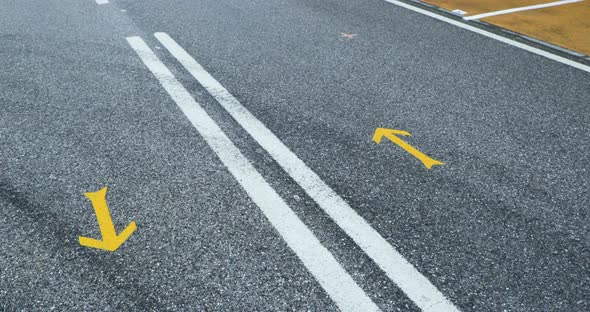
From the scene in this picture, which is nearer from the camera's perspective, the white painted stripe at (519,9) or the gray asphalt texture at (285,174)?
the gray asphalt texture at (285,174)

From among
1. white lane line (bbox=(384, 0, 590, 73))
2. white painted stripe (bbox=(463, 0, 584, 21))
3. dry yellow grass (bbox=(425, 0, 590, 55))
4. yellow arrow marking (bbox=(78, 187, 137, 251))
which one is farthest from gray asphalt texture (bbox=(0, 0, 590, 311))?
white painted stripe (bbox=(463, 0, 584, 21))

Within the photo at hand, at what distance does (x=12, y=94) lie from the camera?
4.39 meters

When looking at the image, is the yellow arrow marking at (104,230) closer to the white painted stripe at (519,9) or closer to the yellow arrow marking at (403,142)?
the yellow arrow marking at (403,142)

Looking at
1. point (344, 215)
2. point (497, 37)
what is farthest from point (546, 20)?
point (344, 215)

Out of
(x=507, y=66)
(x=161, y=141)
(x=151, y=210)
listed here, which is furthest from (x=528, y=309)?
(x=507, y=66)

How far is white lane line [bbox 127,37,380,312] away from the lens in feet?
7.86

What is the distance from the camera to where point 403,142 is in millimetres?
3697

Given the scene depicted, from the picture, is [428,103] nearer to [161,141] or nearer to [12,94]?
[161,141]

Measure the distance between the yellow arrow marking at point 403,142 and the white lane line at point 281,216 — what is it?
1.09 m

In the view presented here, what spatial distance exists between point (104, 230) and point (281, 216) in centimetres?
104

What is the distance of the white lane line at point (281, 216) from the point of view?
240 cm

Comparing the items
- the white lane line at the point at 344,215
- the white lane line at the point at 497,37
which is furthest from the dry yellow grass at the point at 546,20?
the white lane line at the point at 344,215

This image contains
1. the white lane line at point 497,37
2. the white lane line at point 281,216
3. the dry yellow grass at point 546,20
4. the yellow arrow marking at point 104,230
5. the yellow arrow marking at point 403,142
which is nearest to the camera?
the white lane line at point 281,216

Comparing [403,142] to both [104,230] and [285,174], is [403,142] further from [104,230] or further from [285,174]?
[104,230]
